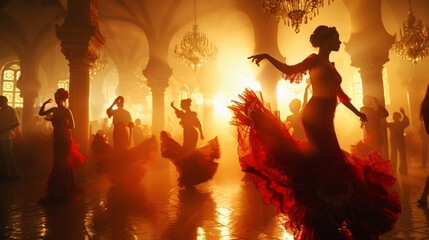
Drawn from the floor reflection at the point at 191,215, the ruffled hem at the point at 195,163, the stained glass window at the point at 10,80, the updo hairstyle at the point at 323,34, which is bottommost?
the floor reflection at the point at 191,215

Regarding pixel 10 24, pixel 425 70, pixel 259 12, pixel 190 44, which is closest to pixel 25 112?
pixel 10 24

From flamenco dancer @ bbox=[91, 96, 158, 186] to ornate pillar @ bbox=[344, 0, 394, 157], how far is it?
254 inches

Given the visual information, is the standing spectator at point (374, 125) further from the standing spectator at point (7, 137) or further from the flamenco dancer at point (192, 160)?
the standing spectator at point (7, 137)

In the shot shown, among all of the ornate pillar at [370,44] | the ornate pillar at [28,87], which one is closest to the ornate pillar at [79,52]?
the ornate pillar at [370,44]

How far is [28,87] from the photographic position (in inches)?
710

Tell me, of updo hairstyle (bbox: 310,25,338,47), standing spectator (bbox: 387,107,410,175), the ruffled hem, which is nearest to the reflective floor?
the ruffled hem

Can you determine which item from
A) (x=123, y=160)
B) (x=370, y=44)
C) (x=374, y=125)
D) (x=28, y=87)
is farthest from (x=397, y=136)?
(x=28, y=87)

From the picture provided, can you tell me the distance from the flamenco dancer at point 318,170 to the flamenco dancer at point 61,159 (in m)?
4.25

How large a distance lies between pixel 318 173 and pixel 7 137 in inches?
360

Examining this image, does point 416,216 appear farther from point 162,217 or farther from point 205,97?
point 205,97

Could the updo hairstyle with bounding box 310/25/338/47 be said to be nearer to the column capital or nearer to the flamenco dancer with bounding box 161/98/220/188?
the flamenco dancer with bounding box 161/98/220/188

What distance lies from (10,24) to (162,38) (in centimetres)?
1005

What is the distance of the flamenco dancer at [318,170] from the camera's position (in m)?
2.53

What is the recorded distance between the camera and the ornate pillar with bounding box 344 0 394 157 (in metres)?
8.62
